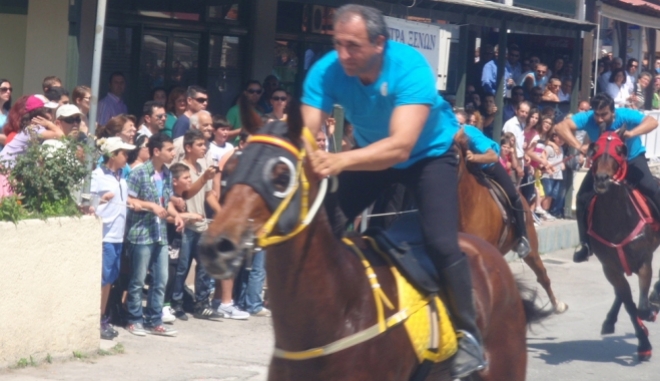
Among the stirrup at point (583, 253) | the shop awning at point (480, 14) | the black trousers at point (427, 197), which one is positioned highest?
the shop awning at point (480, 14)

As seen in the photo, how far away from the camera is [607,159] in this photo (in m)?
9.15

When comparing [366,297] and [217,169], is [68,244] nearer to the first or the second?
[217,169]

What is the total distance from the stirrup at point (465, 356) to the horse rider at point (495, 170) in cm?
403

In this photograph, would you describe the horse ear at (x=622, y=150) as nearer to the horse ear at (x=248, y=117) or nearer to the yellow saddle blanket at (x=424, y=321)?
the yellow saddle blanket at (x=424, y=321)

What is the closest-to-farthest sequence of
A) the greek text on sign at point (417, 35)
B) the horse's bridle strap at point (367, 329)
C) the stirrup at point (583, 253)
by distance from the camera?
the horse's bridle strap at point (367, 329) → the stirrup at point (583, 253) → the greek text on sign at point (417, 35)

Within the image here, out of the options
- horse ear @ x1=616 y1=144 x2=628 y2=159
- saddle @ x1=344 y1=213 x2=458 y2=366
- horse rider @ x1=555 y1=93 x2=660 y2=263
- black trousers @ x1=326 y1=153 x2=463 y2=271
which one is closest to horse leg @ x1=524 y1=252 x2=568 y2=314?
horse rider @ x1=555 y1=93 x2=660 y2=263

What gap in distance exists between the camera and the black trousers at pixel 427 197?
4586 mm

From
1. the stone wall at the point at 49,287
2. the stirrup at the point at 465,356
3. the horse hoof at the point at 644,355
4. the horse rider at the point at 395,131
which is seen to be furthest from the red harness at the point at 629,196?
the stirrup at the point at 465,356

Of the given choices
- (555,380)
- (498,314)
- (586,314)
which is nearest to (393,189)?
(498,314)

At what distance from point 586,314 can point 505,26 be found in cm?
581

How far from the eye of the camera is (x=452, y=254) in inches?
181

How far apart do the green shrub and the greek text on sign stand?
4.16 m

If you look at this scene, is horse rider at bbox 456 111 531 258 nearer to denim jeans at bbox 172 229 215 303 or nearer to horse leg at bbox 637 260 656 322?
Answer: horse leg at bbox 637 260 656 322

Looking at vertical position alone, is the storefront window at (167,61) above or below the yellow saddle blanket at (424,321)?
above
